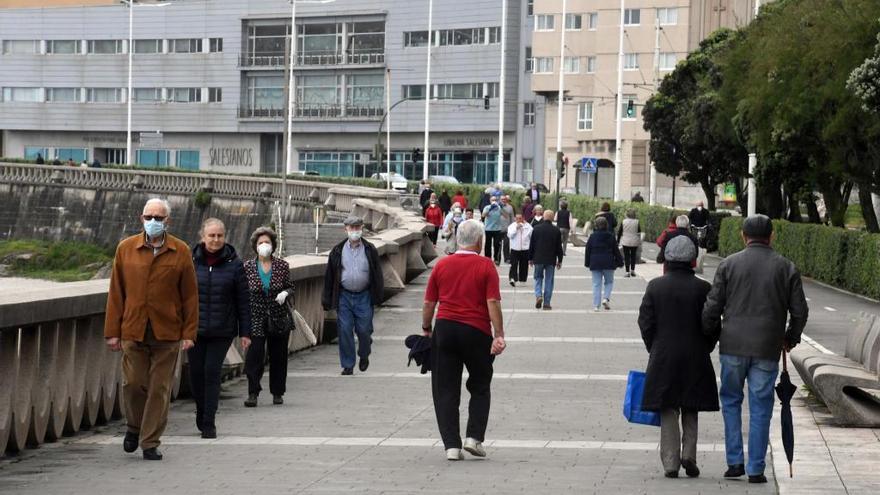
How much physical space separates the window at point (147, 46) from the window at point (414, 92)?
66.5ft

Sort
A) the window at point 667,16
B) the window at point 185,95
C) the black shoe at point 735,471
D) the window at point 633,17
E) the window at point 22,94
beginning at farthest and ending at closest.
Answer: the window at point 22,94 → the window at point 185,95 → the window at point 633,17 → the window at point 667,16 → the black shoe at point 735,471

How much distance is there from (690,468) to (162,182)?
79.1 meters

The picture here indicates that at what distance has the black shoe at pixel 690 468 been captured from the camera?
10609 mm

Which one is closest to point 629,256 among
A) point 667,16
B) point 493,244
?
point 493,244

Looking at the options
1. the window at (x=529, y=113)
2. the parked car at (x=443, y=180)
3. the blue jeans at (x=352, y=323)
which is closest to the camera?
the blue jeans at (x=352, y=323)

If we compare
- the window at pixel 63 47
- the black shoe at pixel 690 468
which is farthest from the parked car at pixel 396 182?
the black shoe at pixel 690 468

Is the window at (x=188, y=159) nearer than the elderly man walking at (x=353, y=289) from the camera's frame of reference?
No

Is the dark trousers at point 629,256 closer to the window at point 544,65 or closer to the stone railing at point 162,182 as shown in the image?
the stone railing at point 162,182

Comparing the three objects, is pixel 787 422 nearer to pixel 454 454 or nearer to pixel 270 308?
pixel 454 454

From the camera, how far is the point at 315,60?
375ft

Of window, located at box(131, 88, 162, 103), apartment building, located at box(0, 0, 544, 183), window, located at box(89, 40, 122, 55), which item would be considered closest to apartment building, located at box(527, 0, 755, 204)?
apartment building, located at box(0, 0, 544, 183)

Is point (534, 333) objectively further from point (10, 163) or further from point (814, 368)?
point (10, 163)

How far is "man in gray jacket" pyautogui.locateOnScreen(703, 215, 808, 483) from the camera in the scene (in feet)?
34.3

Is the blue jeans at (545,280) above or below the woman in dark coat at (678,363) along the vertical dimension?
below
